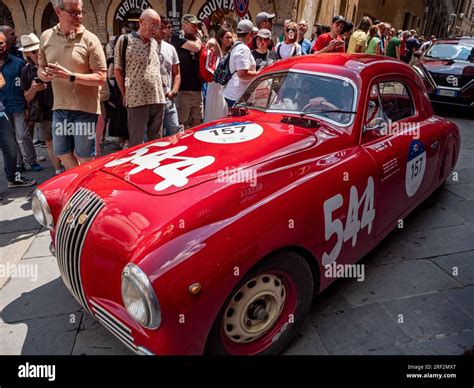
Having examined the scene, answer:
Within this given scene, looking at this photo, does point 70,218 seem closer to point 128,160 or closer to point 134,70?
point 128,160

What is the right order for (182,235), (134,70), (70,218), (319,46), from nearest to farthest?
1. (182,235)
2. (70,218)
3. (134,70)
4. (319,46)

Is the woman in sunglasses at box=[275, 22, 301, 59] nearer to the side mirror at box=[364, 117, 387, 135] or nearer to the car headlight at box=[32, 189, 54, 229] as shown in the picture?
the side mirror at box=[364, 117, 387, 135]

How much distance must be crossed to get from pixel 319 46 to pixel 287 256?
247 inches

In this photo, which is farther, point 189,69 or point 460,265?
point 189,69

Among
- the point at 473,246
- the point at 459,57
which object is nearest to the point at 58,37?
the point at 473,246

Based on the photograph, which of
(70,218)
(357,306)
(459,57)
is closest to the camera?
(70,218)

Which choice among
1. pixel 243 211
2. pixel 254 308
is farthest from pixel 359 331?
pixel 243 211

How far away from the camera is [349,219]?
7.82ft

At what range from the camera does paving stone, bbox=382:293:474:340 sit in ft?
7.88

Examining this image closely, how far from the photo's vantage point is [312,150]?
2438 millimetres

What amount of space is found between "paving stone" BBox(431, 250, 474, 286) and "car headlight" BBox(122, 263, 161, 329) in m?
2.55

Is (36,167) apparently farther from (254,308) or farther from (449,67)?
(449,67)

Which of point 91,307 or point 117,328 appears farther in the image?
point 91,307

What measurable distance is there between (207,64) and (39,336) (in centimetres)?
407
